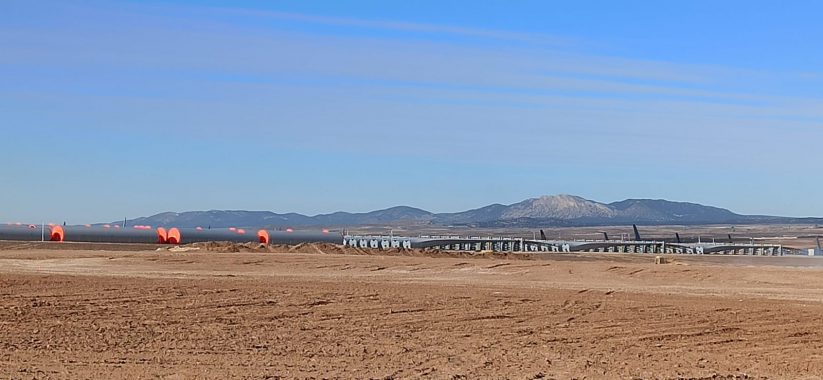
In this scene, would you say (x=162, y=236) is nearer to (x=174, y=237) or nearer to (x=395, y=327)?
(x=174, y=237)

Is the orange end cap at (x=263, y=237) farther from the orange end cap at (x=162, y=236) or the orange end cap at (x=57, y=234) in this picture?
the orange end cap at (x=57, y=234)

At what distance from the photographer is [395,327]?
20.7 metres

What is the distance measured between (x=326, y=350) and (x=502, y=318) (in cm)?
602

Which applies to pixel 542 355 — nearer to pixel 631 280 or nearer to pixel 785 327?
pixel 785 327

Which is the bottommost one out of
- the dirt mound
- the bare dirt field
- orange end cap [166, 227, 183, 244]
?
the bare dirt field

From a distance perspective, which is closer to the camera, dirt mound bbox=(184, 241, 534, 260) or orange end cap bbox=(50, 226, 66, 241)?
dirt mound bbox=(184, 241, 534, 260)

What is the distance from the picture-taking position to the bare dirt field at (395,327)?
15.8 m

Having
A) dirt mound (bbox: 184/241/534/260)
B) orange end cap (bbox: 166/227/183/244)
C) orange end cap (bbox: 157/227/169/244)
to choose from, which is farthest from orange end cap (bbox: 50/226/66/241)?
dirt mound (bbox: 184/241/534/260)

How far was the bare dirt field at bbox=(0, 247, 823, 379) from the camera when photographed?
15.8 meters

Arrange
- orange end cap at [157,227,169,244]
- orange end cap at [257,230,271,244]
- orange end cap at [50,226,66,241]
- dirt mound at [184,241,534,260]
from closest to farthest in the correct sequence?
dirt mound at [184,241,534,260] → orange end cap at [50,226,66,241] → orange end cap at [157,227,169,244] → orange end cap at [257,230,271,244]

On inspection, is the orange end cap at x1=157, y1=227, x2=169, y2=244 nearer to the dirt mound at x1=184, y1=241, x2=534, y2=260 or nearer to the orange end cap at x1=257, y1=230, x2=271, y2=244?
the orange end cap at x1=257, y1=230, x2=271, y2=244

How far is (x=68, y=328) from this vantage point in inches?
758

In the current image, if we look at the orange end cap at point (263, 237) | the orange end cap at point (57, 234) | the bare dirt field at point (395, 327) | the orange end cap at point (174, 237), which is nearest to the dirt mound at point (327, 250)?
the orange end cap at point (174, 237)

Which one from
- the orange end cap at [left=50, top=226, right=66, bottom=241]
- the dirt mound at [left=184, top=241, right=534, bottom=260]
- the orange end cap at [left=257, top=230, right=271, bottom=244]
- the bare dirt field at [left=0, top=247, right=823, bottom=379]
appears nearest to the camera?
the bare dirt field at [left=0, top=247, right=823, bottom=379]
